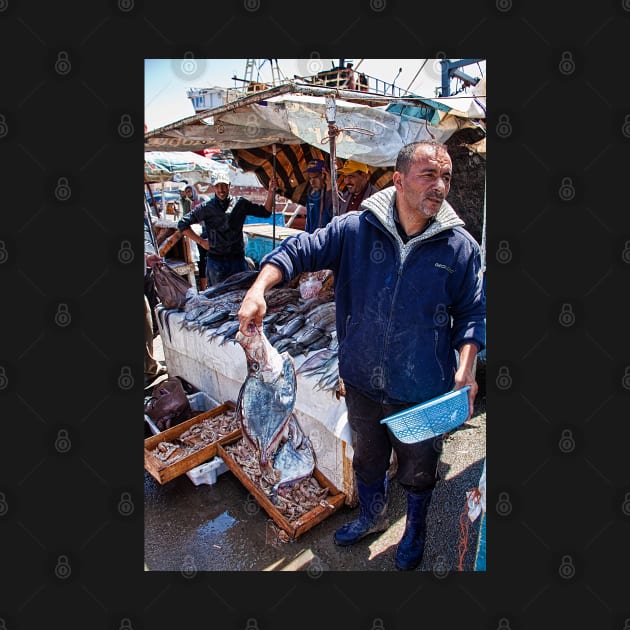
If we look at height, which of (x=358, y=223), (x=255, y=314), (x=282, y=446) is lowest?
(x=282, y=446)

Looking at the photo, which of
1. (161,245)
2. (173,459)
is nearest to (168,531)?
(173,459)

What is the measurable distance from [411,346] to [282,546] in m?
1.96

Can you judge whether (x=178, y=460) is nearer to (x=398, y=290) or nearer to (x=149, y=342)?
(x=398, y=290)

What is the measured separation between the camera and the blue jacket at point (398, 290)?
8.55 ft

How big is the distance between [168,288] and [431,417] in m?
4.27

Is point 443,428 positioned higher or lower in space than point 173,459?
higher

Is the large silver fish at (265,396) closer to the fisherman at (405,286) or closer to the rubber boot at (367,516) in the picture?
the fisherman at (405,286)

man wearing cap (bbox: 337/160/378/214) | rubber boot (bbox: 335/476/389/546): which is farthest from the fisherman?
man wearing cap (bbox: 337/160/378/214)

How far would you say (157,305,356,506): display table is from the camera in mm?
3598

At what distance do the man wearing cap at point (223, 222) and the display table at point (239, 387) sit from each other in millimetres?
1288

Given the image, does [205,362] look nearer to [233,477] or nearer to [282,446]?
[233,477]

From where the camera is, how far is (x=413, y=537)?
3.18 meters

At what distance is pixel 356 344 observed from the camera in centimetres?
285

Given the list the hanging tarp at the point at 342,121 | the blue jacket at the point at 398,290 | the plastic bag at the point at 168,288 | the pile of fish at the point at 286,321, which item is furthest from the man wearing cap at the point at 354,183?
the blue jacket at the point at 398,290
